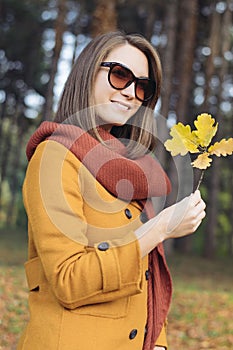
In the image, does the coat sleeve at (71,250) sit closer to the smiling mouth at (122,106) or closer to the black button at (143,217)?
the black button at (143,217)

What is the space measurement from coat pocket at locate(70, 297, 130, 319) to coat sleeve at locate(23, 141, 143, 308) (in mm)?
40

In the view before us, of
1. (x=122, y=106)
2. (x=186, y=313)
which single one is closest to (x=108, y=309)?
(x=122, y=106)

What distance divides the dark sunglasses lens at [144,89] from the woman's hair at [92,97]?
1.5 inches

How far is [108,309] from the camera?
1.50m

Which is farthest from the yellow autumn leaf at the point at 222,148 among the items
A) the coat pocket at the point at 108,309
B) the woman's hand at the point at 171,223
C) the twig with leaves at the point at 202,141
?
the coat pocket at the point at 108,309

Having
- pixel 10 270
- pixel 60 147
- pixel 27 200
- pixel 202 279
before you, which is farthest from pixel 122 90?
pixel 202 279

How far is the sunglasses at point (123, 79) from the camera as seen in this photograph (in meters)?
1.71

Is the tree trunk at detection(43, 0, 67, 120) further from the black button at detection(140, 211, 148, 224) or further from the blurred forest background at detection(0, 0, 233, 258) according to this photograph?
the black button at detection(140, 211, 148, 224)

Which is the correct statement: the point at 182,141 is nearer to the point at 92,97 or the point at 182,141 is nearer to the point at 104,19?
the point at 92,97

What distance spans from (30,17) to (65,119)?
17.6 m

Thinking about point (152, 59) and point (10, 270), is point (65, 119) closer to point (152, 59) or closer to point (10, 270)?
point (152, 59)

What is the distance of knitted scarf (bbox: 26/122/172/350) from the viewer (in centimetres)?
156

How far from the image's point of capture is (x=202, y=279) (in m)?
11.6

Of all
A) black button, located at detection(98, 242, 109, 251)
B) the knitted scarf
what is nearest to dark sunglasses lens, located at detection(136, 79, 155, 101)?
the knitted scarf
